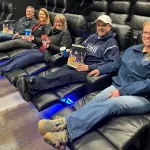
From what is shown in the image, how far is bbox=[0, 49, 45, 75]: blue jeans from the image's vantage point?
234 cm

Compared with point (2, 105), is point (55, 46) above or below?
above

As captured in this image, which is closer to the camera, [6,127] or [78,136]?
[78,136]

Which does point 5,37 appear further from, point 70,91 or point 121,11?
point 121,11

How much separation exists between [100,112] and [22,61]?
4.58 feet

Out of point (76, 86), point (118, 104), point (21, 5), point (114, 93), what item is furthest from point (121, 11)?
point (21, 5)

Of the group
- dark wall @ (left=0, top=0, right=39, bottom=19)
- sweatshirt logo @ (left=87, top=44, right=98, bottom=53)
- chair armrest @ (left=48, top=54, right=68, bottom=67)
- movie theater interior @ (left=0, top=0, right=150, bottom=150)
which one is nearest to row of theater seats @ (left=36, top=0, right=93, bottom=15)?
dark wall @ (left=0, top=0, right=39, bottom=19)

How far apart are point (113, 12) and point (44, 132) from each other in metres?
2.81

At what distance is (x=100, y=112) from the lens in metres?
1.28

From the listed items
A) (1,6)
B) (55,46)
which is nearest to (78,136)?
(55,46)

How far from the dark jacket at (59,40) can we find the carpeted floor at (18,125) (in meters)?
0.71

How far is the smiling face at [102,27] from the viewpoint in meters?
1.96

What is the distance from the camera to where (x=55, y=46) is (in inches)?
94.5

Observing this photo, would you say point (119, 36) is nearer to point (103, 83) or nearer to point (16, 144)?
point (103, 83)

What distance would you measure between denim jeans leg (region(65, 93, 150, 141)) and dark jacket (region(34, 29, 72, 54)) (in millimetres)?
1202
